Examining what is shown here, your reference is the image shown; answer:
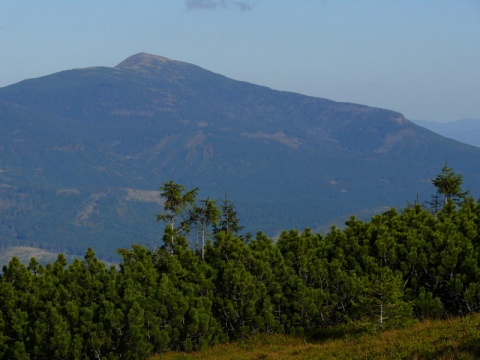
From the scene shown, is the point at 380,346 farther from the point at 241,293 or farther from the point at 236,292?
the point at 236,292

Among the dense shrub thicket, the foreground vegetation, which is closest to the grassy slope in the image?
the foreground vegetation

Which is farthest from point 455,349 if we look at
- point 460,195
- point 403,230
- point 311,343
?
point 460,195

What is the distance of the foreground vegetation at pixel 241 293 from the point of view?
33.7 meters

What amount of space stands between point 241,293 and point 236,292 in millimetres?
264

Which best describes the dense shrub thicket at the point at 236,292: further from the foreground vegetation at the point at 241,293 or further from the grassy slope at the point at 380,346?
the grassy slope at the point at 380,346

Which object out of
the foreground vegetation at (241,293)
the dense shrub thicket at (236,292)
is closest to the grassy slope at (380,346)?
the foreground vegetation at (241,293)

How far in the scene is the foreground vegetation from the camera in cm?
3369

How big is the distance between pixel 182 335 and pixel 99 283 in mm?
4978

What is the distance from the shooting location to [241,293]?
122 ft

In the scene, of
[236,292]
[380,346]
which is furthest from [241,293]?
[380,346]

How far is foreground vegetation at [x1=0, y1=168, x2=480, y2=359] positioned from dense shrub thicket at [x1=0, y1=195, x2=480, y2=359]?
0.06 meters

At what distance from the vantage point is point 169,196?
197ft

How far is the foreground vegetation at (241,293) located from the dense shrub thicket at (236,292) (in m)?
0.06

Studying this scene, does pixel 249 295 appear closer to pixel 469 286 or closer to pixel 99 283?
pixel 99 283
